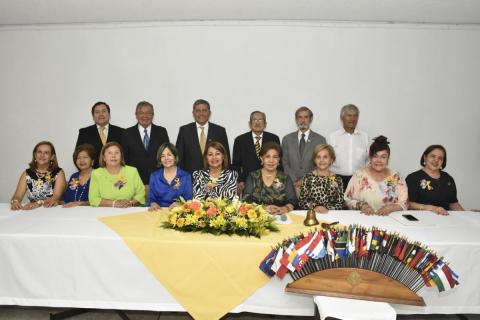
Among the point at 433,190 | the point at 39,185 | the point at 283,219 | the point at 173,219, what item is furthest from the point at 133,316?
the point at 433,190

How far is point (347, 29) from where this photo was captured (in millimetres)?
4922

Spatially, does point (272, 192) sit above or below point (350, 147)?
below

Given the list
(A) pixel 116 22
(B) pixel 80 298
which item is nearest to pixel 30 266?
(B) pixel 80 298

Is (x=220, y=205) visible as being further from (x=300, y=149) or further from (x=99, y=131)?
(x=99, y=131)

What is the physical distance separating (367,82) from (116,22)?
393cm

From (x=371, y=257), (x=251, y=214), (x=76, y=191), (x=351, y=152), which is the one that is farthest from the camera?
(x=351, y=152)

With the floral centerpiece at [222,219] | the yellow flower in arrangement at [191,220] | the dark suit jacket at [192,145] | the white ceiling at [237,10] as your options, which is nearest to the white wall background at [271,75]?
the white ceiling at [237,10]

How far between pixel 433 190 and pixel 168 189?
258cm

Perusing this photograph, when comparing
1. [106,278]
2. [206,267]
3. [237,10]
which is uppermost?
[237,10]

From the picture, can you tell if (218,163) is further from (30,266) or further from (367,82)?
(367,82)

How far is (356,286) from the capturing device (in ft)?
5.76

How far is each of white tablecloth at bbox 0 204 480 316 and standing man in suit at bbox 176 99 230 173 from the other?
2.15m

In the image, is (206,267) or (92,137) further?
(92,137)

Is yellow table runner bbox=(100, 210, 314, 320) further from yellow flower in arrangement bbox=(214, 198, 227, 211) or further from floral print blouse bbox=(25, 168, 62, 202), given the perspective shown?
floral print blouse bbox=(25, 168, 62, 202)
